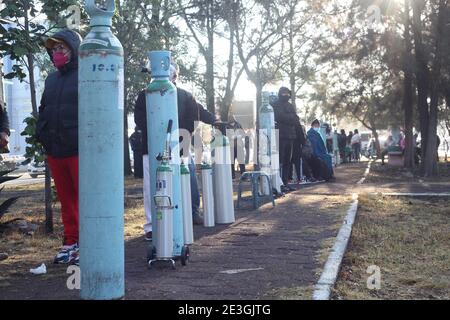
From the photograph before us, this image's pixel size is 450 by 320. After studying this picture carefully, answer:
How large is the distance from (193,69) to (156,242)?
2023 centimetres

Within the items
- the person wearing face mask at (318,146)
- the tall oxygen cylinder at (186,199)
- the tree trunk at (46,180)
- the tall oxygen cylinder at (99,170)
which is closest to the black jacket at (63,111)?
the tall oxygen cylinder at (186,199)

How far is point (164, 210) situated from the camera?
→ 5.34 metres

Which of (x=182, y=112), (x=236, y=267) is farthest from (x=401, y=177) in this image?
(x=236, y=267)

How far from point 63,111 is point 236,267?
7.11 feet

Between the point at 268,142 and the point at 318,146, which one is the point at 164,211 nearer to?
the point at 268,142

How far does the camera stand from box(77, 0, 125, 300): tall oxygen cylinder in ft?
13.1

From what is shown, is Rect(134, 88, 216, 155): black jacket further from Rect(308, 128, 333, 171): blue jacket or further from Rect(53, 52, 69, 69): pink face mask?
Rect(308, 128, 333, 171): blue jacket

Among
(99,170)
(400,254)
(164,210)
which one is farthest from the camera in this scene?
(400,254)

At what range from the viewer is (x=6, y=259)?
636 centimetres

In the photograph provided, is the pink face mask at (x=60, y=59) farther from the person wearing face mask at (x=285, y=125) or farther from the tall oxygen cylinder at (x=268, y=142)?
the person wearing face mask at (x=285, y=125)

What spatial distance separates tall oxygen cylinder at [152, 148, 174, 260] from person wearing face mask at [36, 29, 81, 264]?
0.91 meters

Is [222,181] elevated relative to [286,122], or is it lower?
lower

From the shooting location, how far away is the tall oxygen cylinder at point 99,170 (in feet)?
13.1

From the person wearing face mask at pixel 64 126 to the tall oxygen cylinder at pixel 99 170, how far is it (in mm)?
1677
